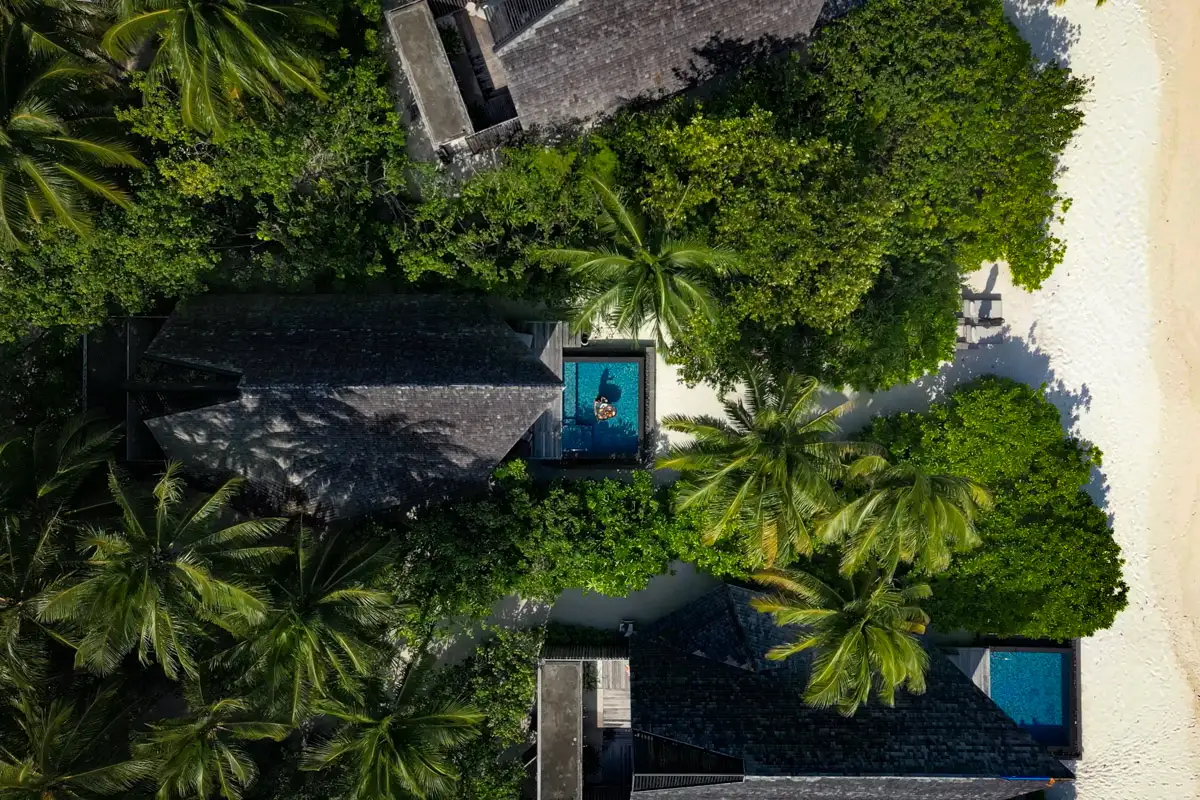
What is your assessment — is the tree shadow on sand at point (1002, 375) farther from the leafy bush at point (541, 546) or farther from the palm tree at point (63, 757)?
the palm tree at point (63, 757)

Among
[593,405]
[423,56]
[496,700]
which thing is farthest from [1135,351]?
[423,56]

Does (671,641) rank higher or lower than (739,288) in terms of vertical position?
lower

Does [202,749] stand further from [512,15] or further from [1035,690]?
[1035,690]

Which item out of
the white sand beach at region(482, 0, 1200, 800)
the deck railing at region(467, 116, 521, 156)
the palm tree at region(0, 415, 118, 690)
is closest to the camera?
the palm tree at region(0, 415, 118, 690)

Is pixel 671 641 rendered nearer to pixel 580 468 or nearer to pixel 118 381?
pixel 580 468

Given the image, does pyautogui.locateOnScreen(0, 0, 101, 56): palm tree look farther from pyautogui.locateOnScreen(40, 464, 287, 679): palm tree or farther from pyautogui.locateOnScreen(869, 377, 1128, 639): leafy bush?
pyautogui.locateOnScreen(869, 377, 1128, 639): leafy bush

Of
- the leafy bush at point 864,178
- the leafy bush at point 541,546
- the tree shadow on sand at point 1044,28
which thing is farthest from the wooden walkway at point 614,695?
the tree shadow on sand at point 1044,28

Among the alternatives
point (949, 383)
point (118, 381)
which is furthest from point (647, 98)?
point (118, 381)

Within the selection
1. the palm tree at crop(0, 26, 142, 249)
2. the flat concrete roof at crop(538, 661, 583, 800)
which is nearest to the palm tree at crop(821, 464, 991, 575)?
the flat concrete roof at crop(538, 661, 583, 800)
